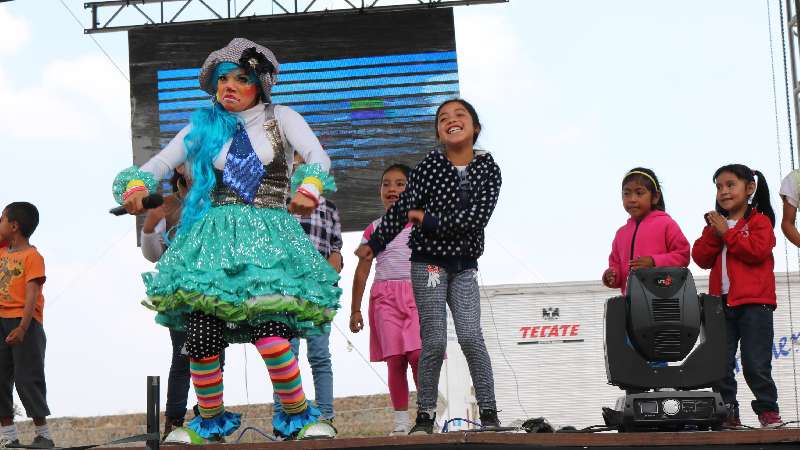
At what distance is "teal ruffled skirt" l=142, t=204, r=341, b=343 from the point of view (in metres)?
3.99

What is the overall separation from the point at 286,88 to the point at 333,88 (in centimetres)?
41

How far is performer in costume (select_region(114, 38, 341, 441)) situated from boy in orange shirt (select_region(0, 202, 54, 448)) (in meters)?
1.73

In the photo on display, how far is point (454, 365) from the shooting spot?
8336mm

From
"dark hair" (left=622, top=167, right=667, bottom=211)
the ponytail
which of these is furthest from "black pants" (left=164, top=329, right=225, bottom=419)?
the ponytail

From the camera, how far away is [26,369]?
5.76m

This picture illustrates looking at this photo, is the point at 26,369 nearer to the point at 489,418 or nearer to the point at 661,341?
the point at 489,418

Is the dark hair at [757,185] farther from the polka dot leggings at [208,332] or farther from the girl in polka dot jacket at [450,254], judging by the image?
the polka dot leggings at [208,332]

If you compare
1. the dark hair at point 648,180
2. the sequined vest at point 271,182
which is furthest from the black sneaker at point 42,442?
the dark hair at point 648,180

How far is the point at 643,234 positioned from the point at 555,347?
334cm

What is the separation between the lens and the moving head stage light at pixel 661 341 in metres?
4.31

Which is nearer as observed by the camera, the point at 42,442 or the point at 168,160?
the point at 168,160

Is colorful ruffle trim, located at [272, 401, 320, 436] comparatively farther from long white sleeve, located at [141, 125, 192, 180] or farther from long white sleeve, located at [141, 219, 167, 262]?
long white sleeve, located at [141, 219, 167, 262]

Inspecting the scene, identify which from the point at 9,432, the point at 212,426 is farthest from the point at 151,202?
the point at 9,432

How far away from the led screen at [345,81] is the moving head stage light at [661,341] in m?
5.65
